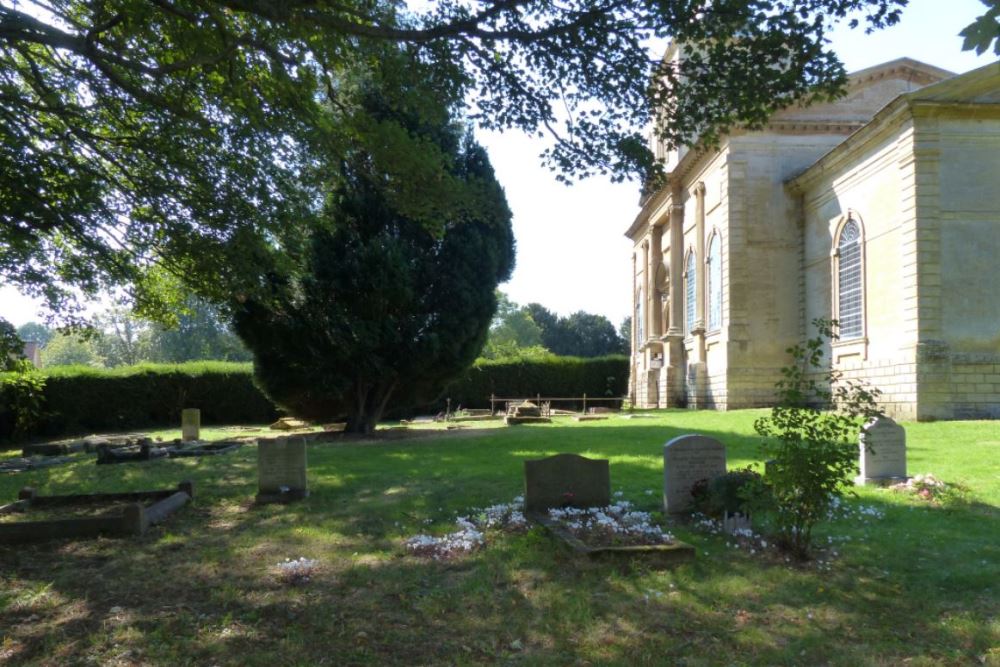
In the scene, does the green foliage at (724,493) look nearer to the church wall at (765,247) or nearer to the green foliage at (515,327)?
the church wall at (765,247)

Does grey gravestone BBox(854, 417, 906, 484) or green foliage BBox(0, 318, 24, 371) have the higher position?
green foliage BBox(0, 318, 24, 371)

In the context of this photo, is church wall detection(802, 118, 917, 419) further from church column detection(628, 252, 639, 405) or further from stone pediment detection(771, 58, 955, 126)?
church column detection(628, 252, 639, 405)

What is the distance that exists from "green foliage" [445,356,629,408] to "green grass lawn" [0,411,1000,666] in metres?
29.3

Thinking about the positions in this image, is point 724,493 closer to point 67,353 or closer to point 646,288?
point 646,288

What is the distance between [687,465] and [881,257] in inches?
710

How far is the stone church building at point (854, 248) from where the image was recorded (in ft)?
66.2

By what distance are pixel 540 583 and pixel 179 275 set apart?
10.8 metres

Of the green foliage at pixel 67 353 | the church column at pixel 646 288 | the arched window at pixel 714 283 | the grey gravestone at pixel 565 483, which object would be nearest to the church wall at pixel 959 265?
the arched window at pixel 714 283

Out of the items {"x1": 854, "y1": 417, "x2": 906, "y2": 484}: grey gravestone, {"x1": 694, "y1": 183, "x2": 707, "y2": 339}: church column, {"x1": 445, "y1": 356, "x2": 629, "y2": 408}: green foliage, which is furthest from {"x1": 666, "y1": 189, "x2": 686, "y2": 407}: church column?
{"x1": 854, "y1": 417, "x2": 906, "y2": 484}: grey gravestone

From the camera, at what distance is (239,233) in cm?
1277

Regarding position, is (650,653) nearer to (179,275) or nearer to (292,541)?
(292,541)

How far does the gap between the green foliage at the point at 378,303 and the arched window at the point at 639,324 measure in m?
25.8

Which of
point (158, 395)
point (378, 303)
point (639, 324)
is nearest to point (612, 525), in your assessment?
point (378, 303)

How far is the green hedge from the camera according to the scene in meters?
30.1
